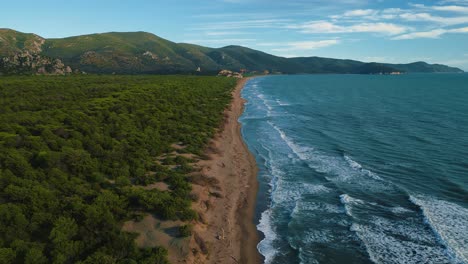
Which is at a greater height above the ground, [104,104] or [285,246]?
[104,104]

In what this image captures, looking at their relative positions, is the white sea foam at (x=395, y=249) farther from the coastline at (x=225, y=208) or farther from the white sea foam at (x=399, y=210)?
the coastline at (x=225, y=208)

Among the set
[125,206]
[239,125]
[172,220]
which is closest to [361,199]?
[172,220]

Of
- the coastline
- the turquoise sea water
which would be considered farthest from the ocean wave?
the coastline

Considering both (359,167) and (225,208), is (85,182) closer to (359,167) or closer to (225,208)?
(225,208)

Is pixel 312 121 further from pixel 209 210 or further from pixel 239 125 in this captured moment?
pixel 209 210

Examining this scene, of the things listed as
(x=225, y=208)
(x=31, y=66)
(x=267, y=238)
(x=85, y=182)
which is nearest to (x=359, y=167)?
(x=225, y=208)
